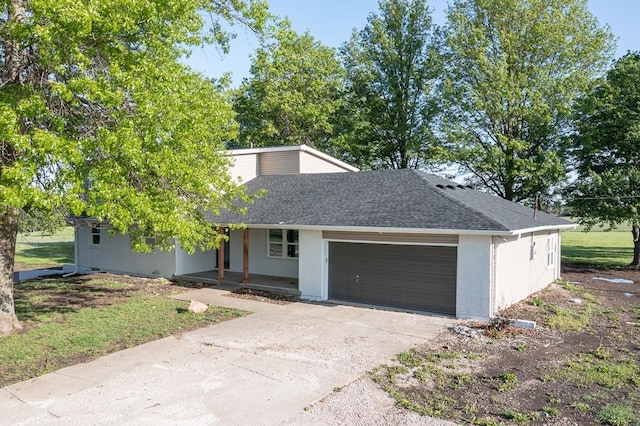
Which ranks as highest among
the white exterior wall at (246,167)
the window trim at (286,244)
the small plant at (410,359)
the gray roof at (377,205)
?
the white exterior wall at (246,167)

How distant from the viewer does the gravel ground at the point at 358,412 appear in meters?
5.77

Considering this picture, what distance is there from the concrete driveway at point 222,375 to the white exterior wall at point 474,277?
0.69 metres

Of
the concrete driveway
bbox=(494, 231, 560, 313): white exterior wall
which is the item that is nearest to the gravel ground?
the concrete driveway

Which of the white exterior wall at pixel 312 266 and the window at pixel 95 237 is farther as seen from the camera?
the window at pixel 95 237

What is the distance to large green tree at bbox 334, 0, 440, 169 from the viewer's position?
101ft

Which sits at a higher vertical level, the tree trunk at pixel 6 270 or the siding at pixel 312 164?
the siding at pixel 312 164

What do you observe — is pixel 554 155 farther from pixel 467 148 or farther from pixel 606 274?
pixel 606 274

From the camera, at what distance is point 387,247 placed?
42.3ft

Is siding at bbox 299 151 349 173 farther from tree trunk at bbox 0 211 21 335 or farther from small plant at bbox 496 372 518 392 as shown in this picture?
small plant at bbox 496 372 518 392

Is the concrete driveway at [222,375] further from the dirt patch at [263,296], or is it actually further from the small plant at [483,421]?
the dirt patch at [263,296]

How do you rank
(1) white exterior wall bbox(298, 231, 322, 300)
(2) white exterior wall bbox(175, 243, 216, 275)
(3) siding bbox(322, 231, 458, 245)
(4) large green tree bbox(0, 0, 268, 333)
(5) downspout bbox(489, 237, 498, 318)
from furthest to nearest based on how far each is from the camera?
1. (2) white exterior wall bbox(175, 243, 216, 275)
2. (1) white exterior wall bbox(298, 231, 322, 300)
3. (3) siding bbox(322, 231, 458, 245)
4. (5) downspout bbox(489, 237, 498, 318)
5. (4) large green tree bbox(0, 0, 268, 333)

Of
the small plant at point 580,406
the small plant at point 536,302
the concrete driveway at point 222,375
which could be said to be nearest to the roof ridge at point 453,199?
the concrete driveway at point 222,375

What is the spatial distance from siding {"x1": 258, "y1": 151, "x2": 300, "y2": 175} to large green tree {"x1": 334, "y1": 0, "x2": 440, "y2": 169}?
10.9 metres

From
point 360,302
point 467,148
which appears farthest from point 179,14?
point 467,148
